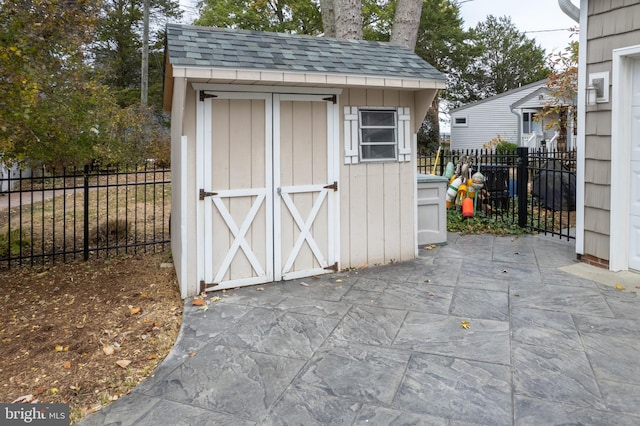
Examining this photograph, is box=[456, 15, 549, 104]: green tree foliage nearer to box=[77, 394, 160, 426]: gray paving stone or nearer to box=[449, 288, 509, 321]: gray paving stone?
box=[449, 288, 509, 321]: gray paving stone

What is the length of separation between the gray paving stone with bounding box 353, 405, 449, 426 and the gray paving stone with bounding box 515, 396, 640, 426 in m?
0.42

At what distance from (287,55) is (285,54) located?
0.03m

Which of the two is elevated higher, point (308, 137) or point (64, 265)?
point (308, 137)

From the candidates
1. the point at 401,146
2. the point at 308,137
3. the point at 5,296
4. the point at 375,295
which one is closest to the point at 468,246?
the point at 401,146

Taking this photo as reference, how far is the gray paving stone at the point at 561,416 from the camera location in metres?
2.31

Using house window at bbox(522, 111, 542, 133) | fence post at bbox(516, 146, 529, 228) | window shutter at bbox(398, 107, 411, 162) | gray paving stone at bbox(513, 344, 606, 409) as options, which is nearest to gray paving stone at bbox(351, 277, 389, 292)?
window shutter at bbox(398, 107, 411, 162)

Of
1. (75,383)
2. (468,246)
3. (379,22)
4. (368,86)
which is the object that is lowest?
(75,383)

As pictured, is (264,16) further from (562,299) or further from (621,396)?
(621,396)

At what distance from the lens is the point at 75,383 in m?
2.86

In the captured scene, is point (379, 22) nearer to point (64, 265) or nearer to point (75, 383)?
point (64, 265)

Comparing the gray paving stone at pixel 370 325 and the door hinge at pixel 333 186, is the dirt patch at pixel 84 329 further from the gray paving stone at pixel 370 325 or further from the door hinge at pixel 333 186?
the door hinge at pixel 333 186

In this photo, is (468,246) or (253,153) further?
(468,246)

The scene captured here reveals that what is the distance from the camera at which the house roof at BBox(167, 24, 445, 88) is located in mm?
4168

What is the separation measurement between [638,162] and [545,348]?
265 centimetres
